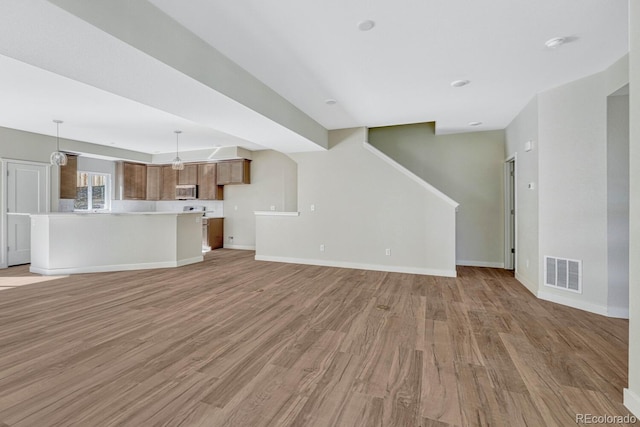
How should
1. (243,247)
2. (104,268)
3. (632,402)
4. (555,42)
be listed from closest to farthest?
1. (632,402)
2. (555,42)
3. (104,268)
4. (243,247)

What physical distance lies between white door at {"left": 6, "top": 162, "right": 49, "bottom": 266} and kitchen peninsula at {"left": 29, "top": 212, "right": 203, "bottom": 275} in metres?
1.10

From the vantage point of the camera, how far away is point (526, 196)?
4.20 meters

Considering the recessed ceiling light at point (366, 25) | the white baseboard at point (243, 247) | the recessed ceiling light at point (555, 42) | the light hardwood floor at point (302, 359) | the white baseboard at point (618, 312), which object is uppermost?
the recessed ceiling light at point (366, 25)

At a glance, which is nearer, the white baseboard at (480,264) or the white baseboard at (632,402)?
the white baseboard at (632,402)

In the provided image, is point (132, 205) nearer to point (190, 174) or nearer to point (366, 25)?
point (190, 174)

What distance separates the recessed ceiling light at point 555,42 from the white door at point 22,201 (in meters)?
8.48

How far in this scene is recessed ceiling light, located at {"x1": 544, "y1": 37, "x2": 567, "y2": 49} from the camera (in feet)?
8.40

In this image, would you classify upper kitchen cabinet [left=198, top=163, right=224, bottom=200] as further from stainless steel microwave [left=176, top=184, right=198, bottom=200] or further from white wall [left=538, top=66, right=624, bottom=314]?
white wall [left=538, top=66, right=624, bottom=314]

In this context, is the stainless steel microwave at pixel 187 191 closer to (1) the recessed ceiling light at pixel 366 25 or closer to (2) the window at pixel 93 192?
(2) the window at pixel 93 192

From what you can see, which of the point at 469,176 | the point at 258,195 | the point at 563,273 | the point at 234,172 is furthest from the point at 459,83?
the point at 234,172

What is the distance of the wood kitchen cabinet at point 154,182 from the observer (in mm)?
8484

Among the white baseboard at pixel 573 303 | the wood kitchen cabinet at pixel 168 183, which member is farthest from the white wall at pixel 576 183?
the wood kitchen cabinet at pixel 168 183

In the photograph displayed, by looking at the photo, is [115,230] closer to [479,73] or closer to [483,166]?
[479,73]

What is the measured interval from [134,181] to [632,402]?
33.0 feet
